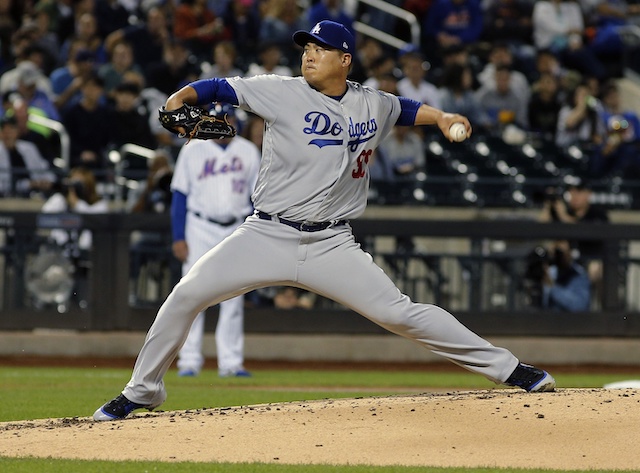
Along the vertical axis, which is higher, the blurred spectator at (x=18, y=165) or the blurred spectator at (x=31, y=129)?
the blurred spectator at (x=31, y=129)

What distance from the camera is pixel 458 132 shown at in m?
6.43

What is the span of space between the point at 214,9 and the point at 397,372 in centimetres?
730

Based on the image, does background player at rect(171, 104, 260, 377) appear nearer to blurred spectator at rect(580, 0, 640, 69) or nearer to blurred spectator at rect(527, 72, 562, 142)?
blurred spectator at rect(527, 72, 562, 142)

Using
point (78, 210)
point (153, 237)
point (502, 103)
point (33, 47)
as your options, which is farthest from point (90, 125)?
point (502, 103)

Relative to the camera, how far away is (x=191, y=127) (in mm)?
6098

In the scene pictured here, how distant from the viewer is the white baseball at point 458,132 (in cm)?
641

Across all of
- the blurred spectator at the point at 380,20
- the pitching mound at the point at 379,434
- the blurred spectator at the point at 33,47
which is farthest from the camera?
the blurred spectator at the point at 380,20

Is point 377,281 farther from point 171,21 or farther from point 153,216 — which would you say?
point 171,21

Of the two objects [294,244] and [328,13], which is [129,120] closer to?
[328,13]

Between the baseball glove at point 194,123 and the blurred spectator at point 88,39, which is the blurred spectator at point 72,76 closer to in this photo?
the blurred spectator at point 88,39

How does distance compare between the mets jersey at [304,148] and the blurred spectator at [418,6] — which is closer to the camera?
the mets jersey at [304,148]

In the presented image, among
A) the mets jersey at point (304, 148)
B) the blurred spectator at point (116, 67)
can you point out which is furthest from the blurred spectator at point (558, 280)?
the mets jersey at point (304, 148)

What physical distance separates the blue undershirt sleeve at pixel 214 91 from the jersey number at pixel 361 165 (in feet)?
2.20

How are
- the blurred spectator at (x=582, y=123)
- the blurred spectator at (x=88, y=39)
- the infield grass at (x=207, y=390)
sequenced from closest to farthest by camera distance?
1. the infield grass at (x=207, y=390)
2. the blurred spectator at (x=88, y=39)
3. the blurred spectator at (x=582, y=123)
